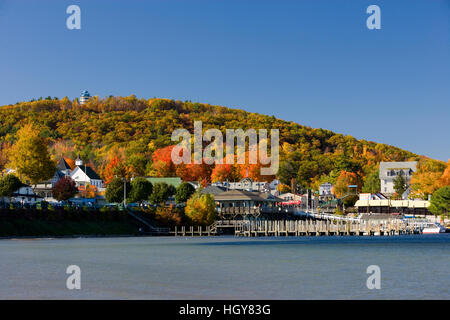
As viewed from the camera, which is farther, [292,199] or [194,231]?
[292,199]

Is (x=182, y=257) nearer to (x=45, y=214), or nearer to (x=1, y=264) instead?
(x=1, y=264)

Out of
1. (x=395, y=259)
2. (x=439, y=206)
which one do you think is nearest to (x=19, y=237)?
(x=395, y=259)

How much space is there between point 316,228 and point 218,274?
7511cm

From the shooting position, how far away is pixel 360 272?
48.8m

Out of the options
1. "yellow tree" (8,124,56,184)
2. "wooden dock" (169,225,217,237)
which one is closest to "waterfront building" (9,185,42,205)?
"yellow tree" (8,124,56,184)

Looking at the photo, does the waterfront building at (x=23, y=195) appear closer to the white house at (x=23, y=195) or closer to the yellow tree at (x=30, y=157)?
the white house at (x=23, y=195)

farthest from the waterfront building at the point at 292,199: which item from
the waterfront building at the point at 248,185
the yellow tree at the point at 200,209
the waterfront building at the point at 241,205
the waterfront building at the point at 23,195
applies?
the waterfront building at the point at 23,195

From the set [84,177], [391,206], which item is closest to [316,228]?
[391,206]

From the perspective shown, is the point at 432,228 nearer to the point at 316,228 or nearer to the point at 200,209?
the point at 316,228

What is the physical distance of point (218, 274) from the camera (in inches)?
1863

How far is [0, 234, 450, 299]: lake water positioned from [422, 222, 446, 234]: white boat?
6836cm

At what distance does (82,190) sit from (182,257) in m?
102

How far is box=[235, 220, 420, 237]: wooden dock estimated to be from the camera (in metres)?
121

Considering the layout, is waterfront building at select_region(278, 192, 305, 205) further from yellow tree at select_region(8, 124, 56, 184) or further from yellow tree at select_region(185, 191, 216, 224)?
yellow tree at select_region(8, 124, 56, 184)
